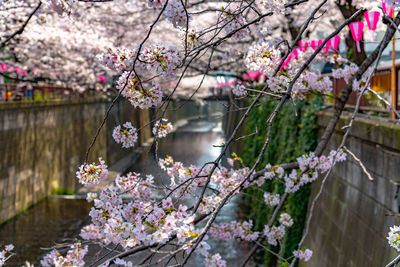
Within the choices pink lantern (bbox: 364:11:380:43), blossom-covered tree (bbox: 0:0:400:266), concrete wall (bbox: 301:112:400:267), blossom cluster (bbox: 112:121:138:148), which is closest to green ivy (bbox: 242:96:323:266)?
concrete wall (bbox: 301:112:400:267)

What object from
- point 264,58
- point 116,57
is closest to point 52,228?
point 264,58

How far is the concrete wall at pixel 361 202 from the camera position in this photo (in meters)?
5.43

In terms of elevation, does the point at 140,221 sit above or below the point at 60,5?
below

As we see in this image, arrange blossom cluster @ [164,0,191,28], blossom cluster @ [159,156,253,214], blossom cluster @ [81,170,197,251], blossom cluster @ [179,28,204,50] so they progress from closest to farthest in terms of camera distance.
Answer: blossom cluster @ [81,170,197,251] < blossom cluster @ [164,0,191,28] < blossom cluster @ [179,28,204,50] < blossom cluster @ [159,156,253,214]

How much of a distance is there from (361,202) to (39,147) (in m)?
13.0

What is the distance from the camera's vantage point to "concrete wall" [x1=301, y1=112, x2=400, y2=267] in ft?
17.8

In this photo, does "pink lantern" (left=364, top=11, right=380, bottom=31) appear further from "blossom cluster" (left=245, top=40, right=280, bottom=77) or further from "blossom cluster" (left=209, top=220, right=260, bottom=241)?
"blossom cluster" (left=245, top=40, right=280, bottom=77)

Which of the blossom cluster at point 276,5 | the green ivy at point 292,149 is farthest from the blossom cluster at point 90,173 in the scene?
the green ivy at point 292,149

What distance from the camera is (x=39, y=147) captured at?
17.4 metres

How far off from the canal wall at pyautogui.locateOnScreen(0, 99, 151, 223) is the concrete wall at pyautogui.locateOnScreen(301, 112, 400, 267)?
4.81m

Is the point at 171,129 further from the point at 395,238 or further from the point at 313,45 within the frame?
the point at 395,238

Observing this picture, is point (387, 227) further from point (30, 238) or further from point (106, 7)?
point (106, 7)

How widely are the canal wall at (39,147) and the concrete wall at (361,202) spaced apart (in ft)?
15.8

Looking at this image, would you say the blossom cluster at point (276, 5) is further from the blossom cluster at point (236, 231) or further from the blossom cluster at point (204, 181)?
the blossom cluster at point (236, 231)
